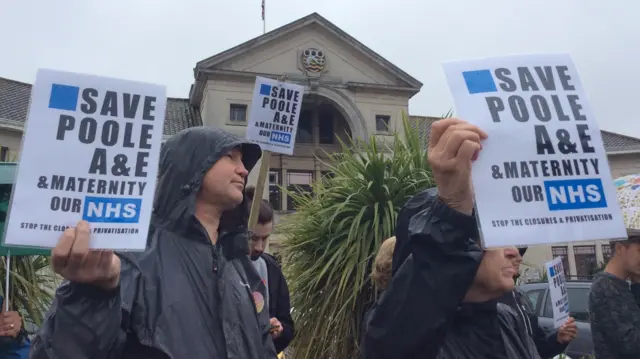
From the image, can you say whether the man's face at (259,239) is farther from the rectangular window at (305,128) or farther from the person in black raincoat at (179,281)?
the rectangular window at (305,128)

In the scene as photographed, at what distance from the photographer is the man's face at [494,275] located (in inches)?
78.1

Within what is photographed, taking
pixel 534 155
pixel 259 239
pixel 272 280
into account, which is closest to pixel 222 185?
pixel 534 155

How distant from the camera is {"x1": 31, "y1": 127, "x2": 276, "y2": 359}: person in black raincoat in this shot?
161cm

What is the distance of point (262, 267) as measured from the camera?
4012 mm

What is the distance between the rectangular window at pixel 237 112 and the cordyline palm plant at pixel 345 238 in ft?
65.5

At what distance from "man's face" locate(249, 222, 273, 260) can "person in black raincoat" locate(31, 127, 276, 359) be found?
129 cm

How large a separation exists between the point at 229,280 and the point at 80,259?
0.72m

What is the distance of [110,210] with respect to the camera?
1.67 metres

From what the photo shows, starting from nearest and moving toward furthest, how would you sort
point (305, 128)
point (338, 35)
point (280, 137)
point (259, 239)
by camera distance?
point (259, 239), point (280, 137), point (338, 35), point (305, 128)

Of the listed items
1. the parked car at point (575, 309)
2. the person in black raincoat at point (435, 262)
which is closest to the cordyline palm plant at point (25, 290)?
the person in black raincoat at point (435, 262)

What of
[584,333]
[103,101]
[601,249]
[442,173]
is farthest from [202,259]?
[601,249]

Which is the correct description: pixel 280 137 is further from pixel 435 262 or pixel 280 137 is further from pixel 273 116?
pixel 435 262

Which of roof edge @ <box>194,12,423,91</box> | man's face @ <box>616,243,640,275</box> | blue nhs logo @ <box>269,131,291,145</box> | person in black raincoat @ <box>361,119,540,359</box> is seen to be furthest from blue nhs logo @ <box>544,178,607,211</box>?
roof edge @ <box>194,12,423,91</box>

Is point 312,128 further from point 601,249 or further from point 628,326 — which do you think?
point 628,326
